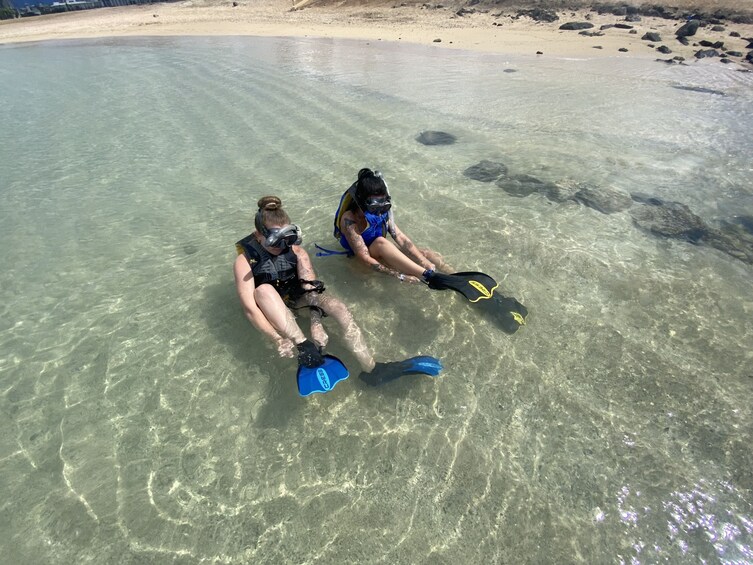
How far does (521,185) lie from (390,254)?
4666 mm

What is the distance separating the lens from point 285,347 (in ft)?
15.5

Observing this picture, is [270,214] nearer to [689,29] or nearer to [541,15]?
[689,29]

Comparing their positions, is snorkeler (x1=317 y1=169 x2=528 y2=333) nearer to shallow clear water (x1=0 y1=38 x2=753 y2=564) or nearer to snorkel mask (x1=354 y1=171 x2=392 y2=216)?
snorkel mask (x1=354 y1=171 x2=392 y2=216)

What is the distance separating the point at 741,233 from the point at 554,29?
24.8m

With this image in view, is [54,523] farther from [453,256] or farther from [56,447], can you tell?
[453,256]

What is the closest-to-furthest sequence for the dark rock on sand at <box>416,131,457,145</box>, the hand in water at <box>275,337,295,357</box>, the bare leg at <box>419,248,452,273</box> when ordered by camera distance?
the hand in water at <box>275,337,295,357</box> < the bare leg at <box>419,248,452,273</box> < the dark rock on sand at <box>416,131,457,145</box>

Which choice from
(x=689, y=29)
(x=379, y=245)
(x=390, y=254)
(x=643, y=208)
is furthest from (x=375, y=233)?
(x=689, y=29)

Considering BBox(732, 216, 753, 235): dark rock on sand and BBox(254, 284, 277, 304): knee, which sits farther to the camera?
BBox(732, 216, 753, 235): dark rock on sand

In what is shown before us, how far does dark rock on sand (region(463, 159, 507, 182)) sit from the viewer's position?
30.7 ft

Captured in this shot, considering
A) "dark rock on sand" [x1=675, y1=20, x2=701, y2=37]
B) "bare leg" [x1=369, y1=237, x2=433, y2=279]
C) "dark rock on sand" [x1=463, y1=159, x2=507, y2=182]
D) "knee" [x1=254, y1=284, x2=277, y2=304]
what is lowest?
"dark rock on sand" [x1=463, y1=159, x2=507, y2=182]

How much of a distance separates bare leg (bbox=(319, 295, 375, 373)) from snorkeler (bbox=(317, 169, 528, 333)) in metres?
1.02

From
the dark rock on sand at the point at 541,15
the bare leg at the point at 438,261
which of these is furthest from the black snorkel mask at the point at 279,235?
the dark rock on sand at the point at 541,15

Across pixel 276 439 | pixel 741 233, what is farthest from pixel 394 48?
pixel 276 439

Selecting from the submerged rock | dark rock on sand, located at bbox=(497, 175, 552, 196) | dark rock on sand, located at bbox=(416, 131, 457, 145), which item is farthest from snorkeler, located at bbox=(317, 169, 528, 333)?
dark rock on sand, located at bbox=(416, 131, 457, 145)
